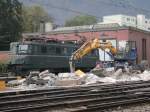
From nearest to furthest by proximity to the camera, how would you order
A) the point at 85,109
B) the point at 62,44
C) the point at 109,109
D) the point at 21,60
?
the point at 85,109, the point at 109,109, the point at 21,60, the point at 62,44

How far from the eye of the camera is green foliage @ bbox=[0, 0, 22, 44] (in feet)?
191

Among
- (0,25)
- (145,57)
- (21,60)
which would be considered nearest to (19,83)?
(21,60)

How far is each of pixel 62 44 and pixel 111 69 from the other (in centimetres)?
471

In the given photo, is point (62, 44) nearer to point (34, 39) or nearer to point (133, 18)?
point (34, 39)

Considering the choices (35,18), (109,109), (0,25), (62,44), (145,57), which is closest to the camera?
(109,109)

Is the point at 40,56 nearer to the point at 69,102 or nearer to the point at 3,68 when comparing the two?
the point at 3,68

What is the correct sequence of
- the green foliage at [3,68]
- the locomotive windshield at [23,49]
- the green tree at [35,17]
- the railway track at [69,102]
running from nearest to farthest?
the railway track at [69,102], the locomotive windshield at [23,49], the green foliage at [3,68], the green tree at [35,17]

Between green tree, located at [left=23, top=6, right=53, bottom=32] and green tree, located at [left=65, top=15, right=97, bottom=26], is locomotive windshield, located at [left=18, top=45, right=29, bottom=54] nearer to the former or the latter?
green tree, located at [left=23, top=6, right=53, bottom=32]

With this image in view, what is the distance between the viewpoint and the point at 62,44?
135 ft

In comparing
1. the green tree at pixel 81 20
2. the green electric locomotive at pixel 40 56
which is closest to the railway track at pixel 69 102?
the green electric locomotive at pixel 40 56

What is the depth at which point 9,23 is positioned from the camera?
5884 cm

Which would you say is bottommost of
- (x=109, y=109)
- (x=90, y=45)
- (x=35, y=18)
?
(x=109, y=109)

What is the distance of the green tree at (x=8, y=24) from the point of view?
58.3 m

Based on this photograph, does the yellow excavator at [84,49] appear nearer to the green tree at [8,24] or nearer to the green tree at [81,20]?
the green tree at [8,24]
